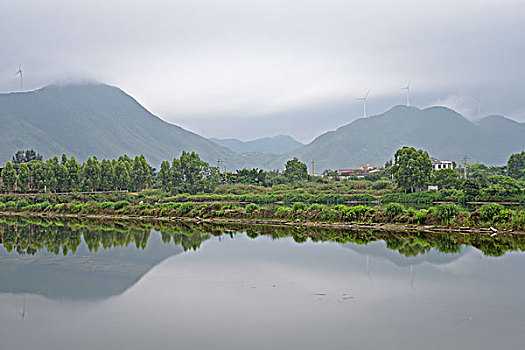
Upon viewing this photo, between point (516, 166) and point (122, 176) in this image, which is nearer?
point (122, 176)

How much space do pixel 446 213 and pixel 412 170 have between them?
25266mm

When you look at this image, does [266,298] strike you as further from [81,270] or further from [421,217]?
[421,217]

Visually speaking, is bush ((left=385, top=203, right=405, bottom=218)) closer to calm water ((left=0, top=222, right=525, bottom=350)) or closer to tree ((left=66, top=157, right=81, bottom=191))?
calm water ((left=0, top=222, right=525, bottom=350))

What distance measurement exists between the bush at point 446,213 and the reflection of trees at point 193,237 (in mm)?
1531

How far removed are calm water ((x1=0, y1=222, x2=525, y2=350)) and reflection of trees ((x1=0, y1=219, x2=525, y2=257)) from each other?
1.68 ft

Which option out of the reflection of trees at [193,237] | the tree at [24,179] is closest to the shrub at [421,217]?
the reflection of trees at [193,237]

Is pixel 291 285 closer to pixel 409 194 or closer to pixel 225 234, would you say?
pixel 225 234

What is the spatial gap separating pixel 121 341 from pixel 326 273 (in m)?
6.86

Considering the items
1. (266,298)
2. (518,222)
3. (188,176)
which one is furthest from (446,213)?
(188,176)

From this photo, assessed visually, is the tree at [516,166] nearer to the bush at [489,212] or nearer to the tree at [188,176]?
the tree at [188,176]

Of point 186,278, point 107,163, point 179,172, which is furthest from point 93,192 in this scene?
point 186,278

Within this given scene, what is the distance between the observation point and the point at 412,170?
47.0 metres

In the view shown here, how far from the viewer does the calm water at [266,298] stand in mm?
8484

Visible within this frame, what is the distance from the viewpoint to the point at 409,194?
45.6 metres
